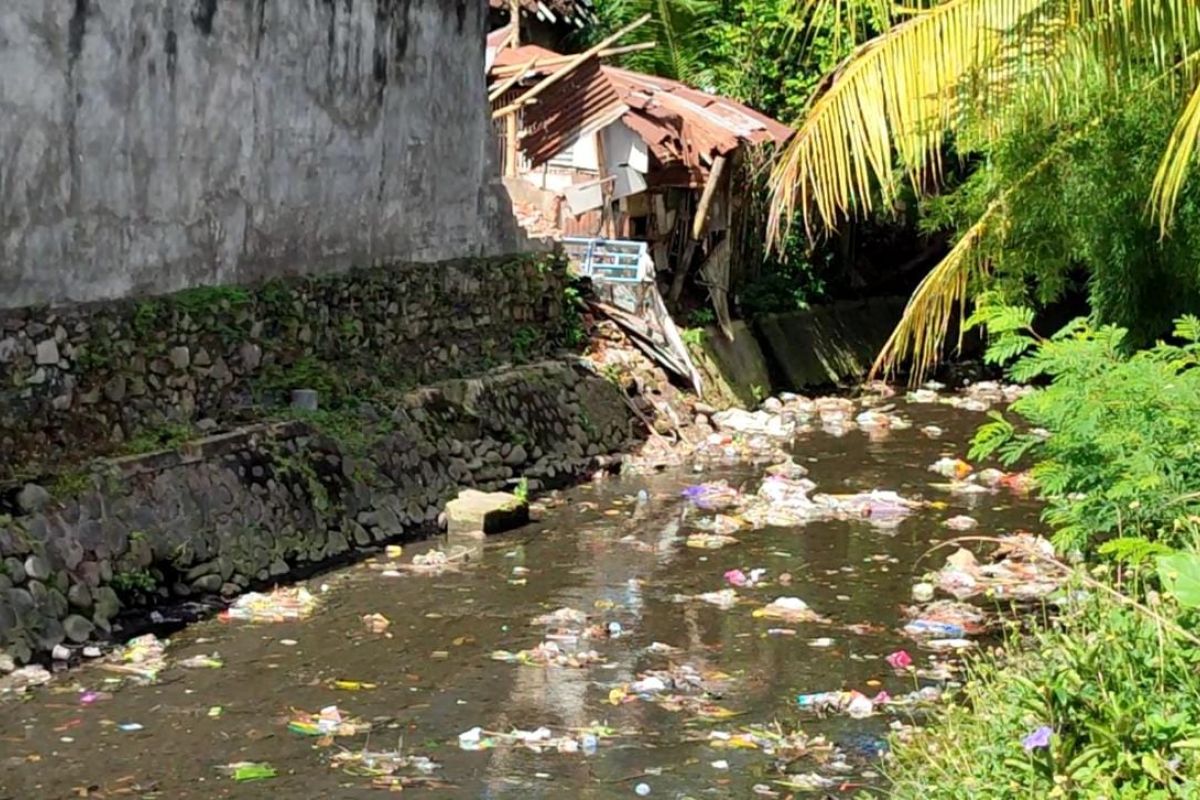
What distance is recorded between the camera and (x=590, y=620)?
918 cm

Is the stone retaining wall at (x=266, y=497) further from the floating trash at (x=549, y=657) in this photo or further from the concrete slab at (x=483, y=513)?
the floating trash at (x=549, y=657)

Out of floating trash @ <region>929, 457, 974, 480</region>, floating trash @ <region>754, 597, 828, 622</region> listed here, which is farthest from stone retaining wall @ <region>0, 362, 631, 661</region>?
floating trash @ <region>929, 457, 974, 480</region>

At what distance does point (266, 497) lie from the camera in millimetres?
10008

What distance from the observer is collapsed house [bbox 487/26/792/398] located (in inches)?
626

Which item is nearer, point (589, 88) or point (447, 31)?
point (447, 31)

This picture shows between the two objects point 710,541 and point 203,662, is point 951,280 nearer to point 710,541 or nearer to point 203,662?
point 710,541

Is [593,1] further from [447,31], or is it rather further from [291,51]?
[291,51]

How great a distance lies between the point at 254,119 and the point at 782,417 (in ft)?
24.3

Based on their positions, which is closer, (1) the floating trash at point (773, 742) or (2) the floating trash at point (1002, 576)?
(1) the floating trash at point (773, 742)

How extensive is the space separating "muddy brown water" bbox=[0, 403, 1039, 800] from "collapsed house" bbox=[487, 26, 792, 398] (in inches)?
188

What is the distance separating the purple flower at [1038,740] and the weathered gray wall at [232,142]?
6.41 m

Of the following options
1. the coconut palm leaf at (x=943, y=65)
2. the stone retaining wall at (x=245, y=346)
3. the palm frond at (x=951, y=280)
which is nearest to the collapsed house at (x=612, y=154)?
the stone retaining wall at (x=245, y=346)

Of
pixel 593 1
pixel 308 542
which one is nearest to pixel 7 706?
pixel 308 542

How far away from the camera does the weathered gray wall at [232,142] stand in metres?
8.95
